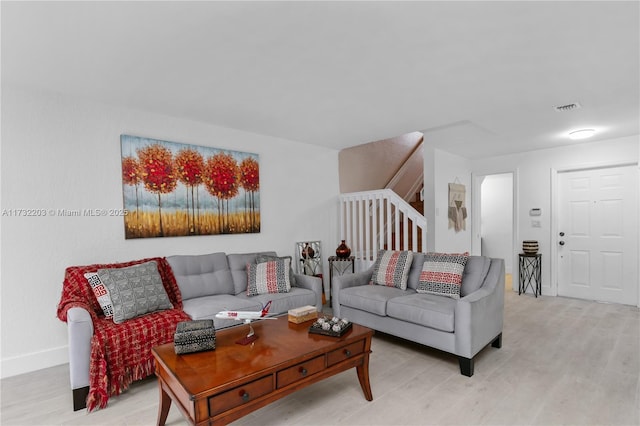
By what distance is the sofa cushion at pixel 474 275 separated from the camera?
3.04 m

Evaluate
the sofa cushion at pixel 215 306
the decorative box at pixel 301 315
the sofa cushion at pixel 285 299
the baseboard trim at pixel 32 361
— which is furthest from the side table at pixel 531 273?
the baseboard trim at pixel 32 361

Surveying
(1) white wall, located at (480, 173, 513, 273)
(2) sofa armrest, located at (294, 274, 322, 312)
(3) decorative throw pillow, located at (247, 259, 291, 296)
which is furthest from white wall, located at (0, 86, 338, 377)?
(1) white wall, located at (480, 173, 513, 273)

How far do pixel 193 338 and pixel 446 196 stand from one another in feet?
14.8

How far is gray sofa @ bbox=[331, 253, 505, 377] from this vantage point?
8.46ft

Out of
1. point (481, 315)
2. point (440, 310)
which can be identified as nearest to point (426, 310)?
point (440, 310)

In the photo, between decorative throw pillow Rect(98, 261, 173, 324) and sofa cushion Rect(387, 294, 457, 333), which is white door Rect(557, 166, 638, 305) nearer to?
sofa cushion Rect(387, 294, 457, 333)

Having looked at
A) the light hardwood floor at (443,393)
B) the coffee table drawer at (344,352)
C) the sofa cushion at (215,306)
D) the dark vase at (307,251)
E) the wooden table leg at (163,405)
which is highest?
the dark vase at (307,251)

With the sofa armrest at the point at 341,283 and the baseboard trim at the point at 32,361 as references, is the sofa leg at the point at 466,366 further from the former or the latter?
the baseboard trim at the point at 32,361

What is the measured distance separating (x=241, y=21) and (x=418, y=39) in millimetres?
1059

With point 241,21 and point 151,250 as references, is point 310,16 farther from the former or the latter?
point 151,250

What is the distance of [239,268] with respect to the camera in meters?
3.63

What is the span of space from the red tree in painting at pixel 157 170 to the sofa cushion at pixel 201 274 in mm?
419

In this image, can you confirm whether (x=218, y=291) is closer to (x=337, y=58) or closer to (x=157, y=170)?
(x=157, y=170)

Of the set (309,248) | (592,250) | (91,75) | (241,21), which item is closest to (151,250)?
(91,75)
